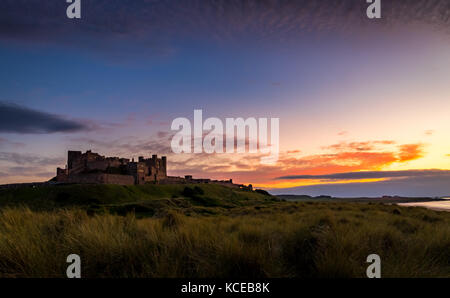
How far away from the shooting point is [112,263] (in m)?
4.61

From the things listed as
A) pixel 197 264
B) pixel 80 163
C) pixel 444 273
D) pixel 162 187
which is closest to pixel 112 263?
pixel 197 264

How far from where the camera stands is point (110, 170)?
92938mm

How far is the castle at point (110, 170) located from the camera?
83375mm

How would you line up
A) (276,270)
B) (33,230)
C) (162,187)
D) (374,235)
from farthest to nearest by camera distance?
(162,187)
(374,235)
(33,230)
(276,270)

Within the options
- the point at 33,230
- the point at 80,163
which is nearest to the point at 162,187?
the point at 80,163

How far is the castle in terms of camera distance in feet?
274

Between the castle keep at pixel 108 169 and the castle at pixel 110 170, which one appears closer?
the castle at pixel 110 170

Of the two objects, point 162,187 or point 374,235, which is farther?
point 162,187

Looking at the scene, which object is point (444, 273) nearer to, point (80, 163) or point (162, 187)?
point (162, 187)

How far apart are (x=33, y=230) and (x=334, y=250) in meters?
5.96
